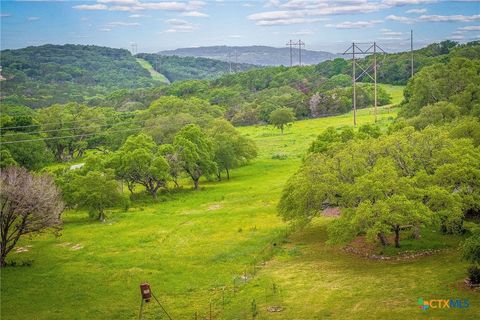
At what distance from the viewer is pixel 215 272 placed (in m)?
38.6

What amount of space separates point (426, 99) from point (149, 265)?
173 feet

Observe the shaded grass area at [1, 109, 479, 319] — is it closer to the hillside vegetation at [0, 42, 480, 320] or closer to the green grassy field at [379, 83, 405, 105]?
the hillside vegetation at [0, 42, 480, 320]

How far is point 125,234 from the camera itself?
169ft

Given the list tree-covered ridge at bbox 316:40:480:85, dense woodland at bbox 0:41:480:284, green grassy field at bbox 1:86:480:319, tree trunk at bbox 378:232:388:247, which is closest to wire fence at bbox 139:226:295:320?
green grassy field at bbox 1:86:480:319

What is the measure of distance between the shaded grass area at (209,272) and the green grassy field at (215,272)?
7cm

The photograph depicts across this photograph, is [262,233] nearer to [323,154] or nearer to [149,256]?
[323,154]

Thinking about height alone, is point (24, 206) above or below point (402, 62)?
below

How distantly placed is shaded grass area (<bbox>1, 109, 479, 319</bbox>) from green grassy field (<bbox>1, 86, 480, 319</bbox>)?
73mm

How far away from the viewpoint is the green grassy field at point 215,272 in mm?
30797

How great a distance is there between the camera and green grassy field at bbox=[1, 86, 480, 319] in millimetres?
30797

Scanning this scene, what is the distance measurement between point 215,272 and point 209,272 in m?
0.44

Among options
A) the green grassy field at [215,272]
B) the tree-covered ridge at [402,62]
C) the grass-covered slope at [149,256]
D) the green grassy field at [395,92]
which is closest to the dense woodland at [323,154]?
the green grassy field at [215,272]

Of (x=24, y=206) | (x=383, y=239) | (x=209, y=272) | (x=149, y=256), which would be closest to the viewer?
(x=209, y=272)

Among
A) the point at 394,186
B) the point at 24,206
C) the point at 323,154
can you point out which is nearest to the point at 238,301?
the point at 394,186
